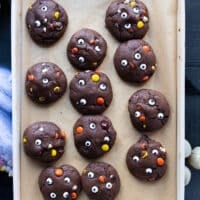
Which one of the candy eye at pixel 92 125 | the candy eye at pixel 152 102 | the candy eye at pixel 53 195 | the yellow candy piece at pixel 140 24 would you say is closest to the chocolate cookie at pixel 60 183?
the candy eye at pixel 53 195

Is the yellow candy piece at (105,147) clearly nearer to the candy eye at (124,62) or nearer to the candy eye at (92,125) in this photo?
the candy eye at (92,125)

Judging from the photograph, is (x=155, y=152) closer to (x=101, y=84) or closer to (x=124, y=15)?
(x=101, y=84)

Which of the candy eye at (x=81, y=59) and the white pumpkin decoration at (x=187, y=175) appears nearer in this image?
the candy eye at (x=81, y=59)

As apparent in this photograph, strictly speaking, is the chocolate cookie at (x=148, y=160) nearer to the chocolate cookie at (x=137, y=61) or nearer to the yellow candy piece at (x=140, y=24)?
the chocolate cookie at (x=137, y=61)

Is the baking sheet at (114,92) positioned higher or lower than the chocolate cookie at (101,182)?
higher

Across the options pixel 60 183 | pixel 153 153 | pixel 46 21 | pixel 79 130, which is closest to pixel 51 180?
pixel 60 183

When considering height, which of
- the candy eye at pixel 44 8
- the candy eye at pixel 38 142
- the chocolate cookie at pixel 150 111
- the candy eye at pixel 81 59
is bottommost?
the candy eye at pixel 38 142

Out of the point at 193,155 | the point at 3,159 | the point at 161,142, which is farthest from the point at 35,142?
the point at 193,155
